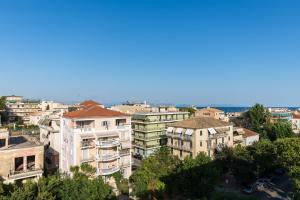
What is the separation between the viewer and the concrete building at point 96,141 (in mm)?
40469

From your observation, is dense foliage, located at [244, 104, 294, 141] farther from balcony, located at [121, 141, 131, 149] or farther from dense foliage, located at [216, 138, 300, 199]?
balcony, located at [121, 141, 131, 149]

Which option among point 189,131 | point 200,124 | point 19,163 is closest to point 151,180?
point 189,131

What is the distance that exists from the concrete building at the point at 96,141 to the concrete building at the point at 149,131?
16.0 meters

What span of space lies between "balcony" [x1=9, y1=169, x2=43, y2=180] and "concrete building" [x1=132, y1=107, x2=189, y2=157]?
2973cm

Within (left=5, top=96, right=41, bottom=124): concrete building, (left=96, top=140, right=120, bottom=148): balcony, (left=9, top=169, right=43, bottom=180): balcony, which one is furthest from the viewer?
(left=5, top=96, right=41, bottom=124): concrete building

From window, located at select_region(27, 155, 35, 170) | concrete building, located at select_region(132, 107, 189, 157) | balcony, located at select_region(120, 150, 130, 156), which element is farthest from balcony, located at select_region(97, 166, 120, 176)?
concrete building, located at select_region(132, 107, 189, 157)

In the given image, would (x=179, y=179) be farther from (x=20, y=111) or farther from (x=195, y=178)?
(x=20, y=111)

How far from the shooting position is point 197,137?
53.3 metres

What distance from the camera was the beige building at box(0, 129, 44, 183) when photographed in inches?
1319

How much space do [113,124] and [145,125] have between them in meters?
17.9

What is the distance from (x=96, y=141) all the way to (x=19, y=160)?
37.8 ft

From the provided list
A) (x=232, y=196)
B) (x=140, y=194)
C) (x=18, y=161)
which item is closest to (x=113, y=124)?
(x=140, y=194)

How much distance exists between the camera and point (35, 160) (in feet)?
120

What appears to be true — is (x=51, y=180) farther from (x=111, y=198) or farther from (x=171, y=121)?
(x=171, y=121)
